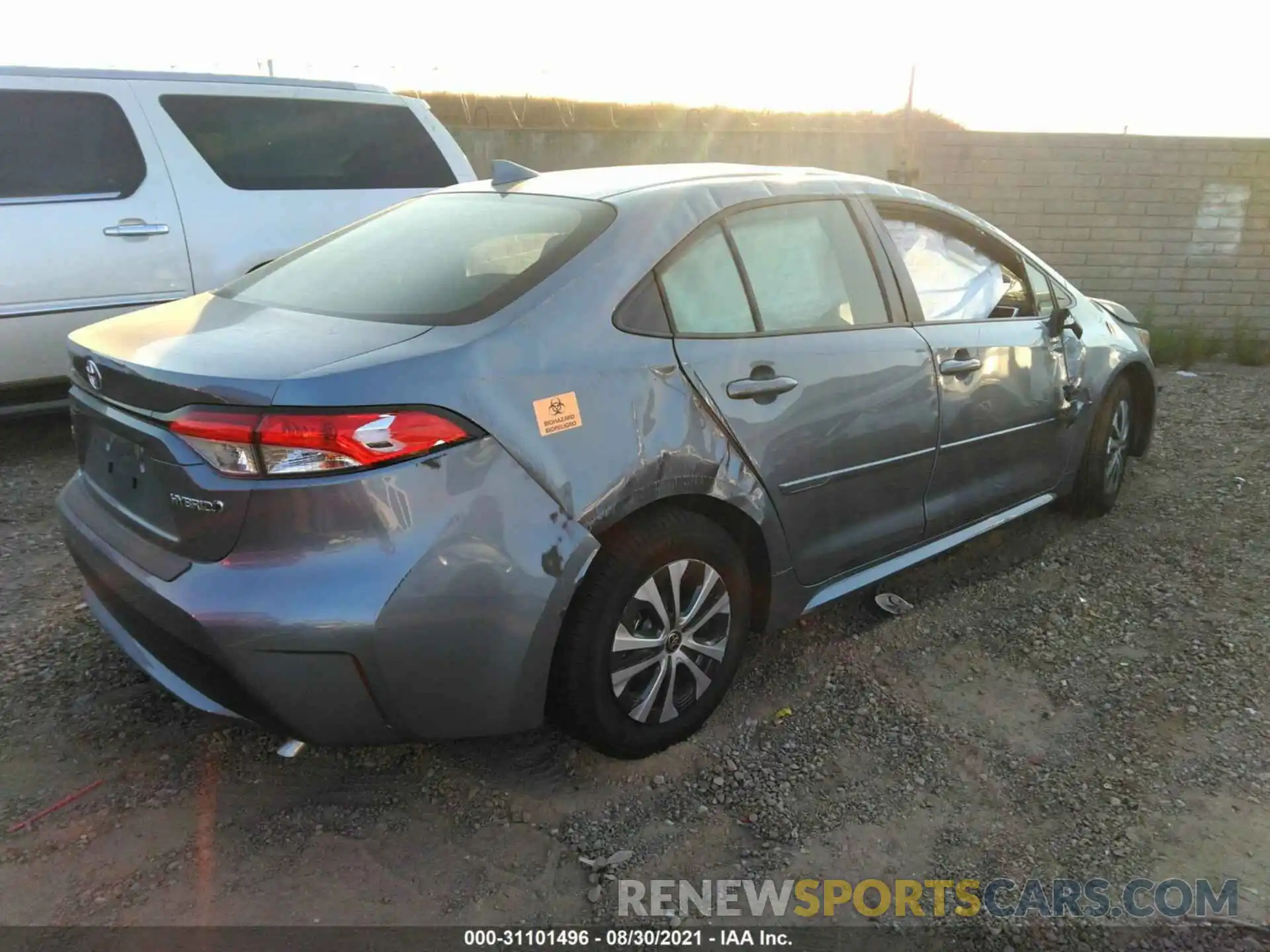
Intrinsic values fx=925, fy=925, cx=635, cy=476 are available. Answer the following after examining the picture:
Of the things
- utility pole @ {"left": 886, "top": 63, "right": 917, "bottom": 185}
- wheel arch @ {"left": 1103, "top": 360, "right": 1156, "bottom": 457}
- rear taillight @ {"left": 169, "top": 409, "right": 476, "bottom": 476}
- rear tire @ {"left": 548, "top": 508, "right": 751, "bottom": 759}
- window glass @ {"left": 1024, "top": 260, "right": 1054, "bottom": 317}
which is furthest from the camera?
utility pole @ {"left": 886, "top": 63, "right": 917, "bottom": 185}

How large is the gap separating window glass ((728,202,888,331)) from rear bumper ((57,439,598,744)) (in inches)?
41.9

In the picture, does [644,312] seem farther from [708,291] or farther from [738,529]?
[738,529]

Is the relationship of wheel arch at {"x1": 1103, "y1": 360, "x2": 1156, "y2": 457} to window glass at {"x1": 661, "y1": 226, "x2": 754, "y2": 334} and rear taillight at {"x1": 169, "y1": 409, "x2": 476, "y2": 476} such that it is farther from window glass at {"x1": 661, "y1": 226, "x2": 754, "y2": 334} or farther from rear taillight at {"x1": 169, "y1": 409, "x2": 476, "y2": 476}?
rear taillight at {"x1": 169, "y1": 409, "x2": 476, "y2": 476}

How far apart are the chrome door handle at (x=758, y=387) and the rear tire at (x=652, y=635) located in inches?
14.2

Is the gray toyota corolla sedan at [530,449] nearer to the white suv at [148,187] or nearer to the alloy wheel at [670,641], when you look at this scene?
the alloy wheel at [670,641]

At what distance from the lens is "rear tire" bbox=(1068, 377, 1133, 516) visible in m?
4.21

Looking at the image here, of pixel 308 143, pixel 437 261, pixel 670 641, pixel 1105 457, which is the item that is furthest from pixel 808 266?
pixel 308 143

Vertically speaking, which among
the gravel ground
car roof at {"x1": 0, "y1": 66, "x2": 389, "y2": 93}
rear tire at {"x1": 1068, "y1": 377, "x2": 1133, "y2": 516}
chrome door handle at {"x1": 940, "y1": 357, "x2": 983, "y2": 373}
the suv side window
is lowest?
the gravel ground

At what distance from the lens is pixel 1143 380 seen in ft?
15.2

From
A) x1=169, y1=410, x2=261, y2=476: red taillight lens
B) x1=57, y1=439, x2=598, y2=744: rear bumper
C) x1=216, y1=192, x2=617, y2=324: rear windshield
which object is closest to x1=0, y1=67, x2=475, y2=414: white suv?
x1=216, y1=192, x2=617, y2=324: rear windshield

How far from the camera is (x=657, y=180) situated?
111 inches

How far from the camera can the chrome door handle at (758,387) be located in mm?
2578

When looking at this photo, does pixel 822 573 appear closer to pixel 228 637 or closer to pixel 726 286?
pixel 726 286

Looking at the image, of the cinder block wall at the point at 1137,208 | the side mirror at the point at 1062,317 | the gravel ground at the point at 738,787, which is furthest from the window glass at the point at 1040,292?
the cinder block wall at the point at 1137,208
